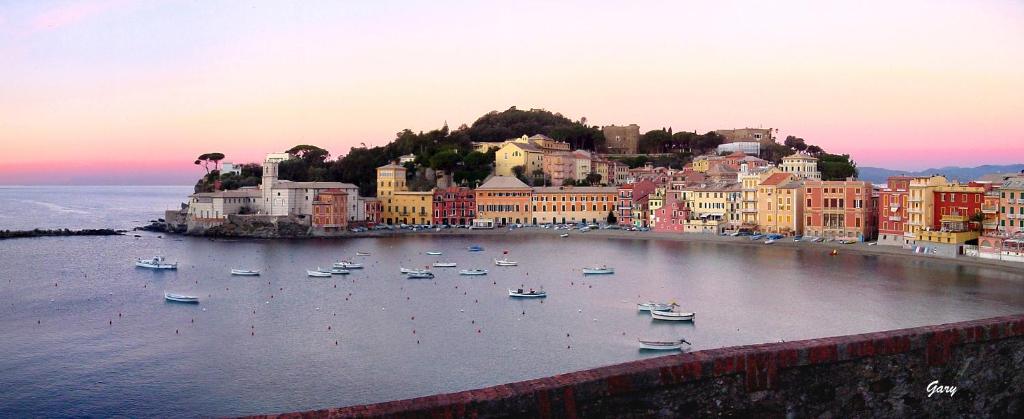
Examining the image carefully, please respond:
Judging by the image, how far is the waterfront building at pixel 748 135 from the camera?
236 ft

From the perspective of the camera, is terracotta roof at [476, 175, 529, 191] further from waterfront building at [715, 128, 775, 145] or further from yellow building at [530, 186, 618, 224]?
waterfront building at [715, 128, 775, 145]

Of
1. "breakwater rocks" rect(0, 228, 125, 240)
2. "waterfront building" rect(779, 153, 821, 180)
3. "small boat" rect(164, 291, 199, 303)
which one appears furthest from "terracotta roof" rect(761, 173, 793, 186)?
"breakwater rocks" rect(0, 228, 125, 240)

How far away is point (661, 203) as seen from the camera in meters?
50.2

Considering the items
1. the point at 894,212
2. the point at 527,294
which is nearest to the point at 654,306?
the point at 527,294

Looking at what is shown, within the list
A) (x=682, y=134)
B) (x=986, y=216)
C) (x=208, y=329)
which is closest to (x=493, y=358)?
(x=208, y=329)

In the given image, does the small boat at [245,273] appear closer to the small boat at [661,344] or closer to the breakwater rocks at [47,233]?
the small boat at [661,344]

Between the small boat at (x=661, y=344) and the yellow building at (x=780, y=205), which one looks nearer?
the small boat at (x=661, y=344)

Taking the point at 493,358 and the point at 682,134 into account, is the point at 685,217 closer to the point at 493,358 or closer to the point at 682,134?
the point at 682,134

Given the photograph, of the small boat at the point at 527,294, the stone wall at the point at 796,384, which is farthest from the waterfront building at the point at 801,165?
the stone wall at the point at 796,384

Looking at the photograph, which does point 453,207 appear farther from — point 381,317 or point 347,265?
point 381,317

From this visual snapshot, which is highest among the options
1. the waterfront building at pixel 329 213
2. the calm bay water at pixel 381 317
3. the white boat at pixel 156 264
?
the waterfront building at pixel 329 213

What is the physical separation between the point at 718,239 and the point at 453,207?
19.1 m

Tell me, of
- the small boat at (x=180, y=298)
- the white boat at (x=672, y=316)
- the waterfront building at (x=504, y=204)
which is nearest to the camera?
the white boat at (x=672, y=316)

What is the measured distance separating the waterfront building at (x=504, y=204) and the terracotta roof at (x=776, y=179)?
16171 millimetres
